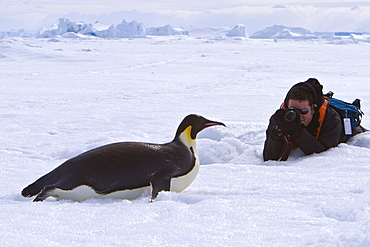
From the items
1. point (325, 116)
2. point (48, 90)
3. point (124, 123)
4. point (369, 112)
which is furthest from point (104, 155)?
point (48, 90)

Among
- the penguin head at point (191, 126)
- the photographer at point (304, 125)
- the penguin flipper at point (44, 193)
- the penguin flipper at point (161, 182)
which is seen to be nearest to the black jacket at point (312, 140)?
the photographer at point (304, 125)

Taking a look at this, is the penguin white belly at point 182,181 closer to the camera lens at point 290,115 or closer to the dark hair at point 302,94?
the camera lens at point 290,115

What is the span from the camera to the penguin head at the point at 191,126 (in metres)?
2.45

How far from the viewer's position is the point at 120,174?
2242 millimetres

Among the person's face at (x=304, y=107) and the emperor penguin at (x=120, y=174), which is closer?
the emperor penguin at (x=120, y=174)

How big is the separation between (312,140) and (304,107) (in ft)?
0.79

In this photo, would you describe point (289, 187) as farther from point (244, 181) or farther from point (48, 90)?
point (48, 90)

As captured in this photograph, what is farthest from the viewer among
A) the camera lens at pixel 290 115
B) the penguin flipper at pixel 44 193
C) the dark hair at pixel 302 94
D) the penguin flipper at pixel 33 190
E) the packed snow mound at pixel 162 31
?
the packed snow mound at pixel 162 31

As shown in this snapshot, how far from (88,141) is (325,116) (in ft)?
6.91

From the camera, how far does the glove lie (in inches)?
116

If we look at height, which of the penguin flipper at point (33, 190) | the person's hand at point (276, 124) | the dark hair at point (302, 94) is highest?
the dark hair at point (302, 94)

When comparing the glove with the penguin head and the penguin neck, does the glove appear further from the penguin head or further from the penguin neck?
the penguin neck

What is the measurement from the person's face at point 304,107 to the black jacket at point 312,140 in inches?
2.0

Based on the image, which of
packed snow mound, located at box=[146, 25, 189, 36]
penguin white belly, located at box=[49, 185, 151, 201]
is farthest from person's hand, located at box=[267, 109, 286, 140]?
packed snow mound, located at box=[146, 25, 189, 36]
